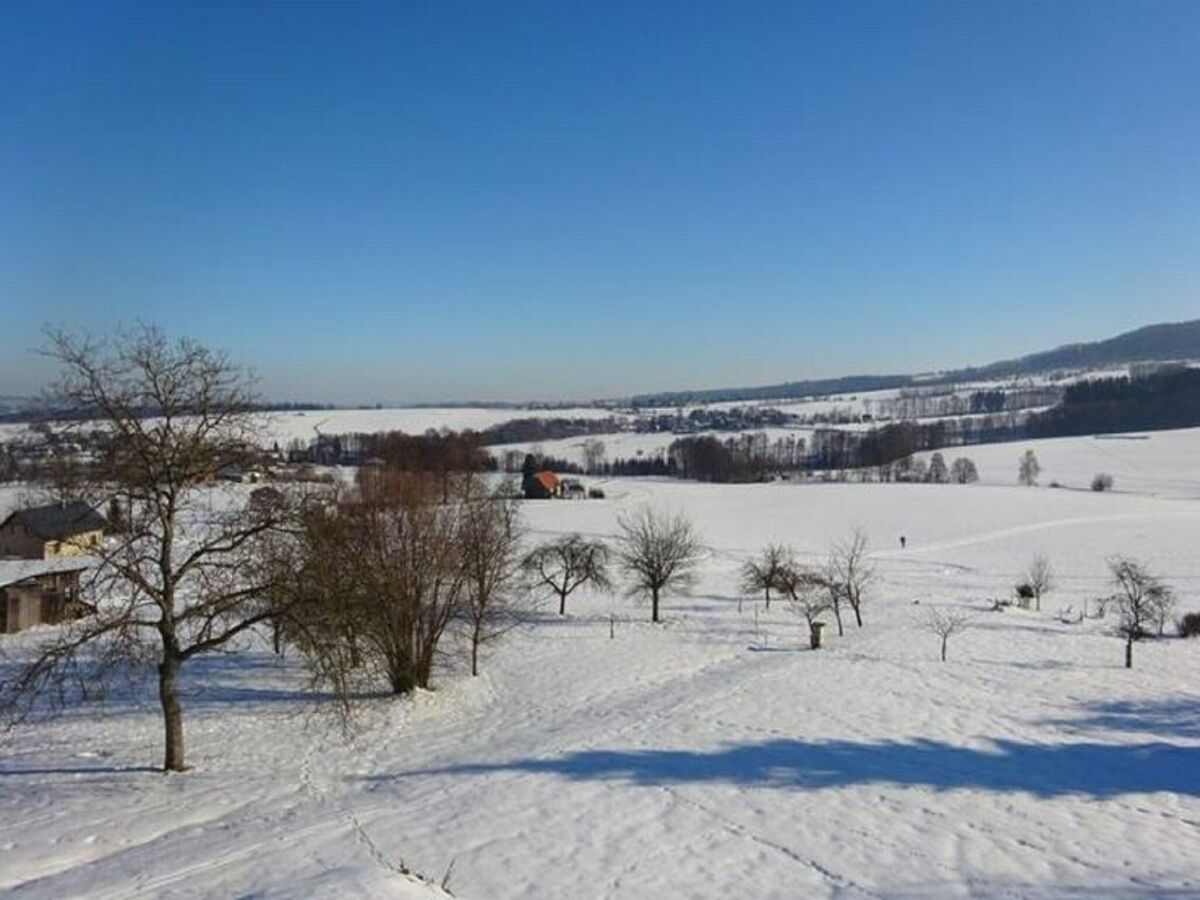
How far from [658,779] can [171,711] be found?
8654 mm

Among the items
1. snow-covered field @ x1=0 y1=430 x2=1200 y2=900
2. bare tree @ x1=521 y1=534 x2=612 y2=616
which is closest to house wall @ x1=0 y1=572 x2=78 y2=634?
snow-covered field @ x1=0 y1=430 x2=1200 y2=900

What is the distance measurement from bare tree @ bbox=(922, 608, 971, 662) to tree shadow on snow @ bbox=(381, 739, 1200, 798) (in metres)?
10.6

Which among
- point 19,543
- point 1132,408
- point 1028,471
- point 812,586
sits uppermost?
point 1132,408

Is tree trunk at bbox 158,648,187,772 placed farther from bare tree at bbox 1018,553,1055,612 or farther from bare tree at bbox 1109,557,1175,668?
bare tree at bbox 1018,553,1055,612

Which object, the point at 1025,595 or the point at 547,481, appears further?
the point at 547,481

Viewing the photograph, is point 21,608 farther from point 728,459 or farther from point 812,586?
point 728,459

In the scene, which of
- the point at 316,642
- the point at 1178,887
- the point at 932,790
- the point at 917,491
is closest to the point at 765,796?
the point at 932,790

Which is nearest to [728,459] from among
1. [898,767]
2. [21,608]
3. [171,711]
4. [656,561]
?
[656,561]

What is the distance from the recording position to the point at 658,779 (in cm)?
1575

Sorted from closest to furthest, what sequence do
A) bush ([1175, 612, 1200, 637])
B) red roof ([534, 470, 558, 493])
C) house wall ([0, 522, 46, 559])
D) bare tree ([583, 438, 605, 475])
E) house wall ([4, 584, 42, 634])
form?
1. house wall ([4, 584, 42, 634])
2. bush ([1175, 612, 1200, 637])
3. house wall ([0, 522, 46, 559])
4. red roof ([534, 470, 558, 493])
5. bare tree ([583, 438, 605, 475])

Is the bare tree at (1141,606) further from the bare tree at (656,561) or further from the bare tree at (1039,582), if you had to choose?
the bare tree at (656,561)

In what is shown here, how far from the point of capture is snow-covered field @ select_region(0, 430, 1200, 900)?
11.6m

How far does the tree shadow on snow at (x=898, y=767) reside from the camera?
15727 millimetres

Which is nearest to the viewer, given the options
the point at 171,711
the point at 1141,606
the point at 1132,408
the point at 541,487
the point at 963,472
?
the point at 171,711
